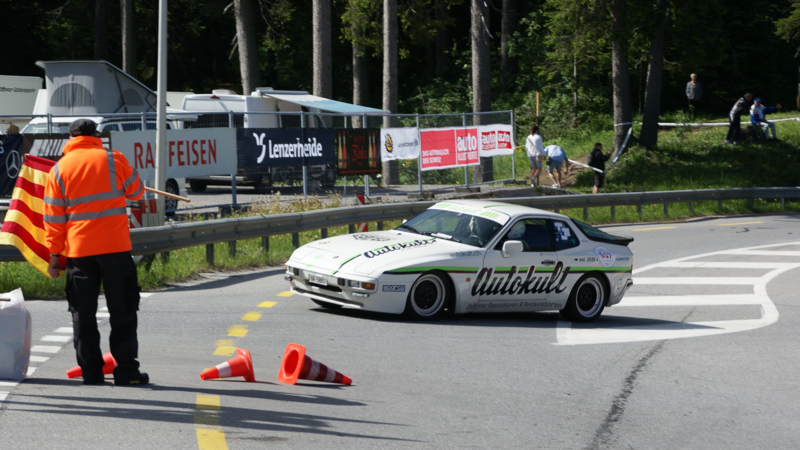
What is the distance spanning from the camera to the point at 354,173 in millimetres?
20938

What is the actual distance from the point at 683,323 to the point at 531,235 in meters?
2.13

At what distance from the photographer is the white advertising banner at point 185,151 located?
15.6 m

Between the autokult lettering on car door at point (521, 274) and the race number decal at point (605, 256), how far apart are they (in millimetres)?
632

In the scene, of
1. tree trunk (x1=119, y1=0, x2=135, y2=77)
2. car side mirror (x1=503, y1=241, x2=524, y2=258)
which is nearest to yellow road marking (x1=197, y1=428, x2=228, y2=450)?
car side mirror (x1=503, y1=241, x2=524, y2=258)

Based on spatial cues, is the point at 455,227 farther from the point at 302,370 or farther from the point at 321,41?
the point at 321,41

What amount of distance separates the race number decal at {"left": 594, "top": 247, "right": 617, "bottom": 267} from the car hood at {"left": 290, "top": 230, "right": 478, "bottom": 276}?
5.75 feet

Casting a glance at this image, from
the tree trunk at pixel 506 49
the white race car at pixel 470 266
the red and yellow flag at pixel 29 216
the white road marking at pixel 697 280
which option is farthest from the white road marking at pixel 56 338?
the tree trunk at pixel 506 49

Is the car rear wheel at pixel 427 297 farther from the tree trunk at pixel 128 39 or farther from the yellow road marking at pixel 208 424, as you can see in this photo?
the tree trunk at pixel 128 39

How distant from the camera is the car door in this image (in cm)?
1024

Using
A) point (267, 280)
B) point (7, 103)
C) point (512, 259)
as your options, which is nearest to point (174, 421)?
point (512, 259)

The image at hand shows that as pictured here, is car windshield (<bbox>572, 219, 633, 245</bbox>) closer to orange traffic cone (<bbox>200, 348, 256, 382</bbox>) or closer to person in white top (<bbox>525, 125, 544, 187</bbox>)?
orange traffic cone (<bbox>200, 348, 256, 382</bbox>)

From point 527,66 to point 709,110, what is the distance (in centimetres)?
888

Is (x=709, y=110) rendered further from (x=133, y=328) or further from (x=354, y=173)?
(x=133, y=328)

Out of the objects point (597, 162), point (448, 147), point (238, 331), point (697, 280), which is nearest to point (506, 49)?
point (597, 162)
